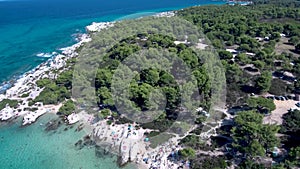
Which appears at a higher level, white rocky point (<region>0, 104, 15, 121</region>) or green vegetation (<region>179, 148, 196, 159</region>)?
white rocky point (<region>0, 104, 15, 121</region>)

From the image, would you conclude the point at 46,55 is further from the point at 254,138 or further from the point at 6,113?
the point at 254,138

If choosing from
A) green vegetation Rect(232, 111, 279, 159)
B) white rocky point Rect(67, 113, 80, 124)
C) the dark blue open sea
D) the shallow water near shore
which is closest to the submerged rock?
the shallow water near shore

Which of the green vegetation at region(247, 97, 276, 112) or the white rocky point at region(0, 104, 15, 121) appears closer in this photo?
the green vegetation at region(247, 97, 276, 112)

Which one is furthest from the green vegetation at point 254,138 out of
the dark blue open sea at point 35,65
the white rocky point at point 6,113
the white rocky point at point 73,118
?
the white rocky point at point 6,113

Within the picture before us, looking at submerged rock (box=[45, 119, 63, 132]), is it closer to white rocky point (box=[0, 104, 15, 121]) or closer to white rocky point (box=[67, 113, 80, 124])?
white rocky point (box=[67, 113, 80, 124])

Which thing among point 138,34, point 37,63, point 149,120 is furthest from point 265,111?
point 37,63

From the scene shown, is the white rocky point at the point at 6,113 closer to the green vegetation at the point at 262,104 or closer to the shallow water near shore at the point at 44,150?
the shallow water near shore at the point at 44,150

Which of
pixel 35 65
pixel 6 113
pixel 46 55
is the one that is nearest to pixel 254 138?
pixel 6 113

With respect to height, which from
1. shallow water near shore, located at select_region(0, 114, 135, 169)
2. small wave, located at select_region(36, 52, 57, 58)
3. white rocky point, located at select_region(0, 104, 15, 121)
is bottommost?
shallow water near shore, located at select_region(0, 114, 135, 169)
